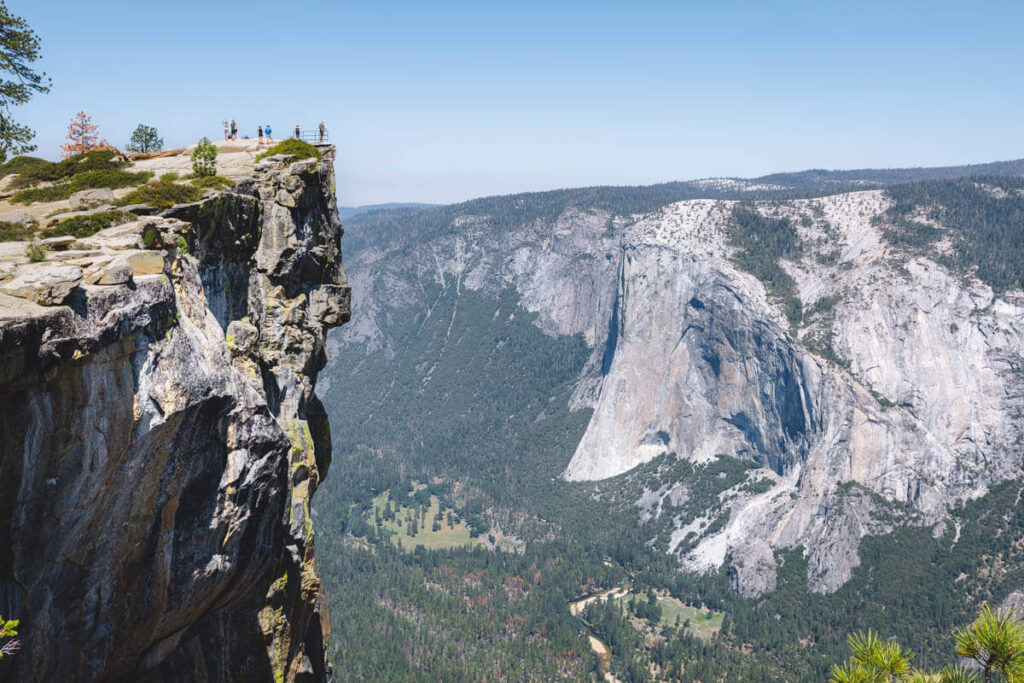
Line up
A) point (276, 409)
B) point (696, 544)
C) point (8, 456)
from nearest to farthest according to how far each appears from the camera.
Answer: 1. point (8, 456)
2. point (276, 409)
3. point (696, 544)

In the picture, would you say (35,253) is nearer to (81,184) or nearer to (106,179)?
(81,184)

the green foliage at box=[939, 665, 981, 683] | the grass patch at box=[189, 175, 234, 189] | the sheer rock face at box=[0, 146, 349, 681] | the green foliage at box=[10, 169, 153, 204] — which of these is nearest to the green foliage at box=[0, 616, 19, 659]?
the sheer rock face at box=[0, 146, 349, 681]

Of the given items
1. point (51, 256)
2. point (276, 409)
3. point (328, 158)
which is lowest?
point (276, 409)

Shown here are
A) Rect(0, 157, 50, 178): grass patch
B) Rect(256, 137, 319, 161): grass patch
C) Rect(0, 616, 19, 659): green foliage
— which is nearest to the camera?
Rect(0, 616, 19, 659): green foliage

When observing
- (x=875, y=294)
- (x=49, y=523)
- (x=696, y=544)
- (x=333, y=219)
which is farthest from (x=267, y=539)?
(x=875, y=294)

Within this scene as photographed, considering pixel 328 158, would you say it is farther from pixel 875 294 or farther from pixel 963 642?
pixel 875 294

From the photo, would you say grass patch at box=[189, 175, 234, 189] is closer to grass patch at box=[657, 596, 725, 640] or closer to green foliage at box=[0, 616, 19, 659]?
green foliage at box=[0, 616, 19, 659]
